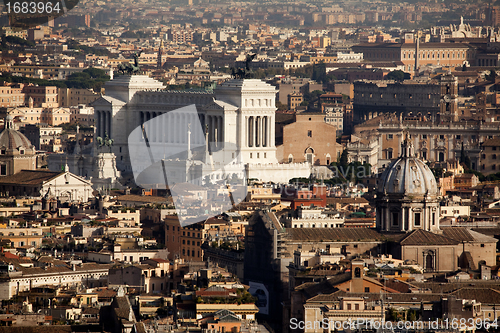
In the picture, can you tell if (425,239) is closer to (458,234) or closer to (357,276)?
(458,234)

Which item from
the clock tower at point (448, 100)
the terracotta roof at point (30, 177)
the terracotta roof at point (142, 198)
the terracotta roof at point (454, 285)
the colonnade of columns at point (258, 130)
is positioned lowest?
the terracotta roof at point (454, 285)

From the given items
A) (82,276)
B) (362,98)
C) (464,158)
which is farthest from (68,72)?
(82,276)

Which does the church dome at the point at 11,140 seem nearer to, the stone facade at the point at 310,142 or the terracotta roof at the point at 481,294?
the stone facade at the point at 310,142

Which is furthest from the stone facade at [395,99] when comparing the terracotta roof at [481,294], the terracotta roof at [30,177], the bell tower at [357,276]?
the terracotta roof at [481,294]

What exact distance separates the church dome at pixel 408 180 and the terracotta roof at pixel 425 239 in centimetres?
247

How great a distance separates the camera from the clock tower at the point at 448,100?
118 metres

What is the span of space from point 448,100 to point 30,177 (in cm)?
3895

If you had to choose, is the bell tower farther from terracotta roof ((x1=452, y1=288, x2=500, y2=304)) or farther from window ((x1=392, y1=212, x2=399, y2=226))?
window ((x1=392, y1=212, x2=399, y2=226))

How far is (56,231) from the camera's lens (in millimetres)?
67750

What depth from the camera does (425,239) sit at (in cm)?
5897

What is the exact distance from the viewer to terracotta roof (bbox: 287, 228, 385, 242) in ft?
193

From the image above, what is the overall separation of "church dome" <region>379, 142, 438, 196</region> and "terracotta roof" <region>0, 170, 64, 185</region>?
28.9 m

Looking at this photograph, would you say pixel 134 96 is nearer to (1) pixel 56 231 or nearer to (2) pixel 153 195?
(2) pixel 153 195

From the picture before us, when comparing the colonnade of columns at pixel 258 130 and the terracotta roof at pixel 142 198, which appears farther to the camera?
the colonnade of columns at pixel 258 130
